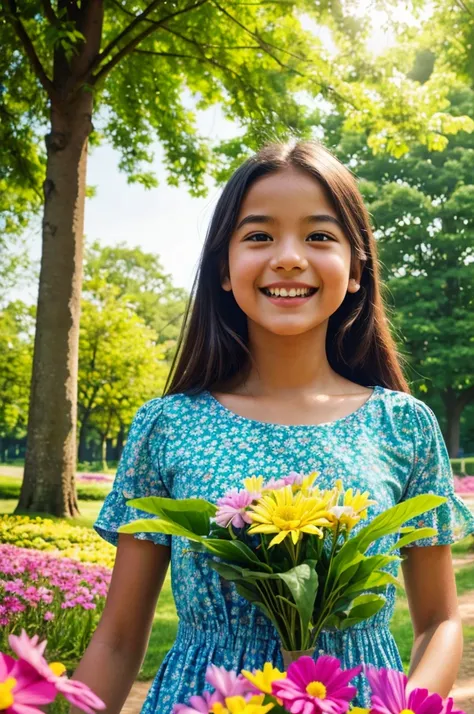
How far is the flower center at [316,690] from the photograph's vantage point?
2.61 feet

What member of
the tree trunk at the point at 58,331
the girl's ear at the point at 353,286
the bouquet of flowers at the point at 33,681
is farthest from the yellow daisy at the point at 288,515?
the tree trunk at the point at 58,331

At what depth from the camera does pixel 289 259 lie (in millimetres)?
1479

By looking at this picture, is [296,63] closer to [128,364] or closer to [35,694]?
[35,694]

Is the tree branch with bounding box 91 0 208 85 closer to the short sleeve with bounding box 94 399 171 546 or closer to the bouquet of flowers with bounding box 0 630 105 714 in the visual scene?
the short sleeve with bounding box 94 399 171 546

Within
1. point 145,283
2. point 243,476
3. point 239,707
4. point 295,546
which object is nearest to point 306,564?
point 295,546

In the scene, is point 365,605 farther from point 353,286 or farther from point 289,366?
point 353,286

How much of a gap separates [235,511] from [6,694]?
0.43m

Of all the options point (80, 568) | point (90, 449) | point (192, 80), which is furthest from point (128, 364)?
point (90, 449)

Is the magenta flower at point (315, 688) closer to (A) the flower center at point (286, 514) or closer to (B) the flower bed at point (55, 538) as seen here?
(A) the flower center at point (286, 514)

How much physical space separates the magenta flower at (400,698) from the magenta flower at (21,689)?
354mm

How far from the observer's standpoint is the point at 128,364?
1841 centimetres

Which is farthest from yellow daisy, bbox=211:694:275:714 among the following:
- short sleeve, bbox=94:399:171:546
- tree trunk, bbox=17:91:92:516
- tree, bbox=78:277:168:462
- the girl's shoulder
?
tree, bbox=78:277:168:462

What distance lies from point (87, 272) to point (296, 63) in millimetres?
19410

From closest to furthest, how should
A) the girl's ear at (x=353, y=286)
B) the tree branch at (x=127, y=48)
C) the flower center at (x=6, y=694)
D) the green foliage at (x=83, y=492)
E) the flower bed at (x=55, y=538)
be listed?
the flower center at (x=6, y=694) → the girl's ear at (x=353, y=286) → the flower bed at (x=55, y=538) → the tree branch at (x=127, y=48) → the green foliage at (x=83, y=492)
